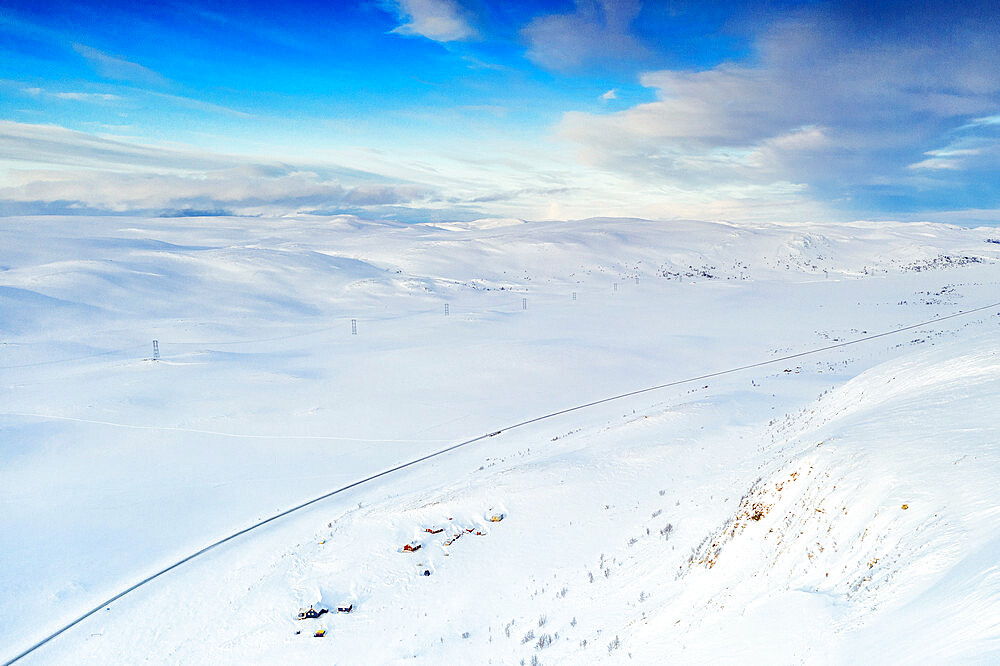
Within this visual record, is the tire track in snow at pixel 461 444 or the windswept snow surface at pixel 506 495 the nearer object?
the windswept snow surface at pixel 506 495

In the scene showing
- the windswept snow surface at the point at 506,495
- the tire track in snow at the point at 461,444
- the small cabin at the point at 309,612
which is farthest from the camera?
the tire track in snow at the point at 461,444

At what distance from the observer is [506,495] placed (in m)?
16.2

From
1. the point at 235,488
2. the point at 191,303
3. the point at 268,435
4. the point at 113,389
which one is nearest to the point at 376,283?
the point at 191,303

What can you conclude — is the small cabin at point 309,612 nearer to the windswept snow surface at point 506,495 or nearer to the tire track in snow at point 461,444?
the windswept snow surface at point 506,495

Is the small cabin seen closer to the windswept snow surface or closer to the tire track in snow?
the windswept snow surface

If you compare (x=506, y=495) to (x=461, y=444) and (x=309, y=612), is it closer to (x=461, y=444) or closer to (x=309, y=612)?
(x=309, y=612)

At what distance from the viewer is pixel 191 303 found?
201 ft

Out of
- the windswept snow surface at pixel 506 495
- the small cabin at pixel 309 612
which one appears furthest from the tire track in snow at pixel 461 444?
the small cabin at pixel 309 612

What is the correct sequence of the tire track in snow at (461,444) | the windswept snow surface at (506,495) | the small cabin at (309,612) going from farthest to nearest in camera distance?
the tire track in snow at (461,444), the small cabin at (309,612), the windswept snow surface at (506,495)

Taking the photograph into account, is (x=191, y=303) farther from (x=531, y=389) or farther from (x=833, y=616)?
(x=833, y=616)

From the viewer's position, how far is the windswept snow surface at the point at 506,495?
7.39 metres

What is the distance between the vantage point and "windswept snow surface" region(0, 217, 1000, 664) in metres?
7.39

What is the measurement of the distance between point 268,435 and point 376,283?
53145 mm

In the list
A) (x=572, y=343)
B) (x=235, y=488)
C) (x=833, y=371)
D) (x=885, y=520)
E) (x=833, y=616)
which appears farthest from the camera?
(x=572, y=343)
